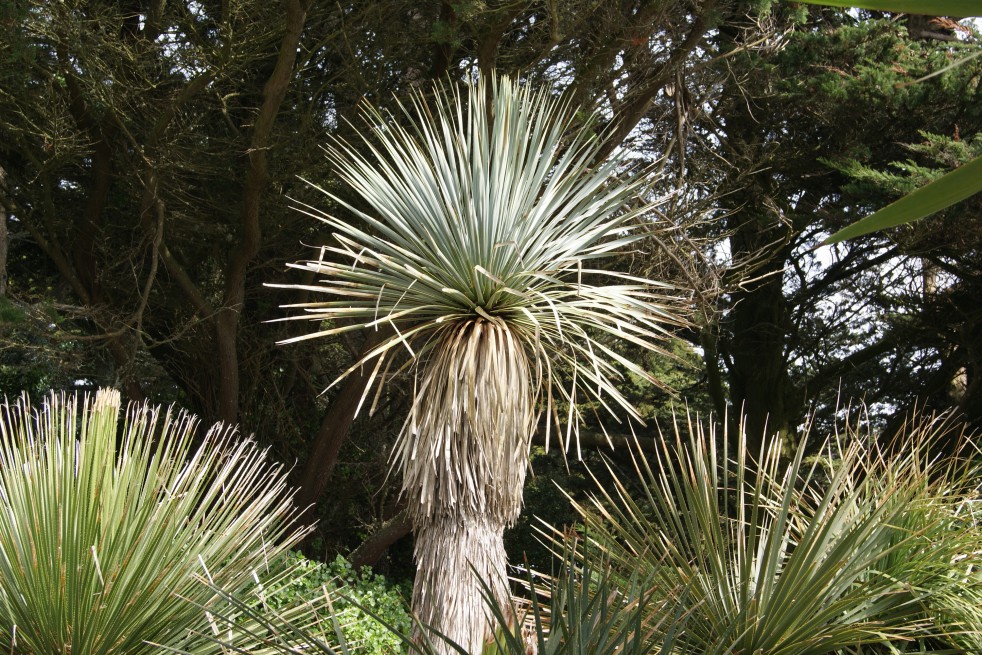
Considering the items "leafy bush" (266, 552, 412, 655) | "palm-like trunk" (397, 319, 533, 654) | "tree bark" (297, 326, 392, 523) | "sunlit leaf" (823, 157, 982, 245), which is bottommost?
"leafy bush" (266, 552, 412, 655)

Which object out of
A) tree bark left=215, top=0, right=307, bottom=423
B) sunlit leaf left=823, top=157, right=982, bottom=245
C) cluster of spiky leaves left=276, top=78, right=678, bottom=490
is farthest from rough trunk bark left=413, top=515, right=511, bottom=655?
tree bark left=215, top=0, right=307, bottom=423

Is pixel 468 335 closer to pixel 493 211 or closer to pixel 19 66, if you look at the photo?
pixel 493 211

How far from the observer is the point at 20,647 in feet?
11.9

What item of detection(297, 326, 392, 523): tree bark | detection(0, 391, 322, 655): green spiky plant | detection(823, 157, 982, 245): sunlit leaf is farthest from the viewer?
detection(297, 326, 392, 523): tree bark

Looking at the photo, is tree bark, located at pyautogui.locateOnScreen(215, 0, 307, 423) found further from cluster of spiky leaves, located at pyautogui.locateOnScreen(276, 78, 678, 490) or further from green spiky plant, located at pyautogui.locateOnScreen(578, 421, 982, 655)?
green spiky plant, located at pyautogui.locateOnScreen(578, 421, 982, 655)

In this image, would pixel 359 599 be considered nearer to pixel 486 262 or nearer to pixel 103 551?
pixel 103 551

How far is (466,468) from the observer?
11.7 feet

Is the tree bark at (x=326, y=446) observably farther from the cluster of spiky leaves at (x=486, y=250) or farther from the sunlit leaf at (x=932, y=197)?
the sunlit leaf at (x=932, y=197)

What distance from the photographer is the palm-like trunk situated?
11.5 ft

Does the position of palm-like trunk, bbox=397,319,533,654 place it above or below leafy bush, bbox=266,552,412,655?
above

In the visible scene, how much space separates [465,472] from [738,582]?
1403mm

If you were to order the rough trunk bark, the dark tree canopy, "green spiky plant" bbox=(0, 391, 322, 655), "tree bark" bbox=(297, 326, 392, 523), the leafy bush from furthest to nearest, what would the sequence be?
"tree bark" bbox=(297, 326, 392, 523) < the dark tree canopy < the leafy bush < "green spiky plant" bbox=(0, 391, 322, 655) < the rough trunk bark

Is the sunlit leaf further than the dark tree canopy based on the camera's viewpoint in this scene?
No

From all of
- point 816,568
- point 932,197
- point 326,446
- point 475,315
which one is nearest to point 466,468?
point 475,315
